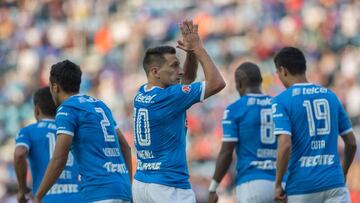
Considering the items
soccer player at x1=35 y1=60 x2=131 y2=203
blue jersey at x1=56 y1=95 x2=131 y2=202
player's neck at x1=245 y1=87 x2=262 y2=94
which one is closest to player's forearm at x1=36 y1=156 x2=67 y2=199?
soccer player at x1=35 y1=60 x2=131 y2=203

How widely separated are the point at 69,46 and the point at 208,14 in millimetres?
3871

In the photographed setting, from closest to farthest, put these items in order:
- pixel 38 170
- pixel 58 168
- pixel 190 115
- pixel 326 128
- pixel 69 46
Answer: pixel 58 168
pixel 326 128
pixel 38 170
pixel 190 115
pixel 69 46

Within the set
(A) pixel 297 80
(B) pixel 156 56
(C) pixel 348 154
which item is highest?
(B) pixel 156 56

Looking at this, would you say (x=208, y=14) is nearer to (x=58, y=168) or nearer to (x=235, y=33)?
(x=235, y=33)

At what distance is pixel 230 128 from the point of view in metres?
11.2

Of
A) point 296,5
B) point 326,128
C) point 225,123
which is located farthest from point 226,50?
point 326,128

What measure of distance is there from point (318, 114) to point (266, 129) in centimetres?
177

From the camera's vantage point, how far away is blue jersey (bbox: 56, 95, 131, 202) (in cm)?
877

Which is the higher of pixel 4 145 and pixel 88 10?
pixel 88 10

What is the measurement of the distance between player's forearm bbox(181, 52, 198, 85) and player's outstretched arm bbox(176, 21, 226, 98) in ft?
2.09

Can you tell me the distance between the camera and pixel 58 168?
341 inches

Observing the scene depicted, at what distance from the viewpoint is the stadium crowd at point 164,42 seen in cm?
1991

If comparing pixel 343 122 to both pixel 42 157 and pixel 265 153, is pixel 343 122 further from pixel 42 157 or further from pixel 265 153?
pixel 42 157

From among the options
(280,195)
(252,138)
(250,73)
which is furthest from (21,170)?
(280,195)
